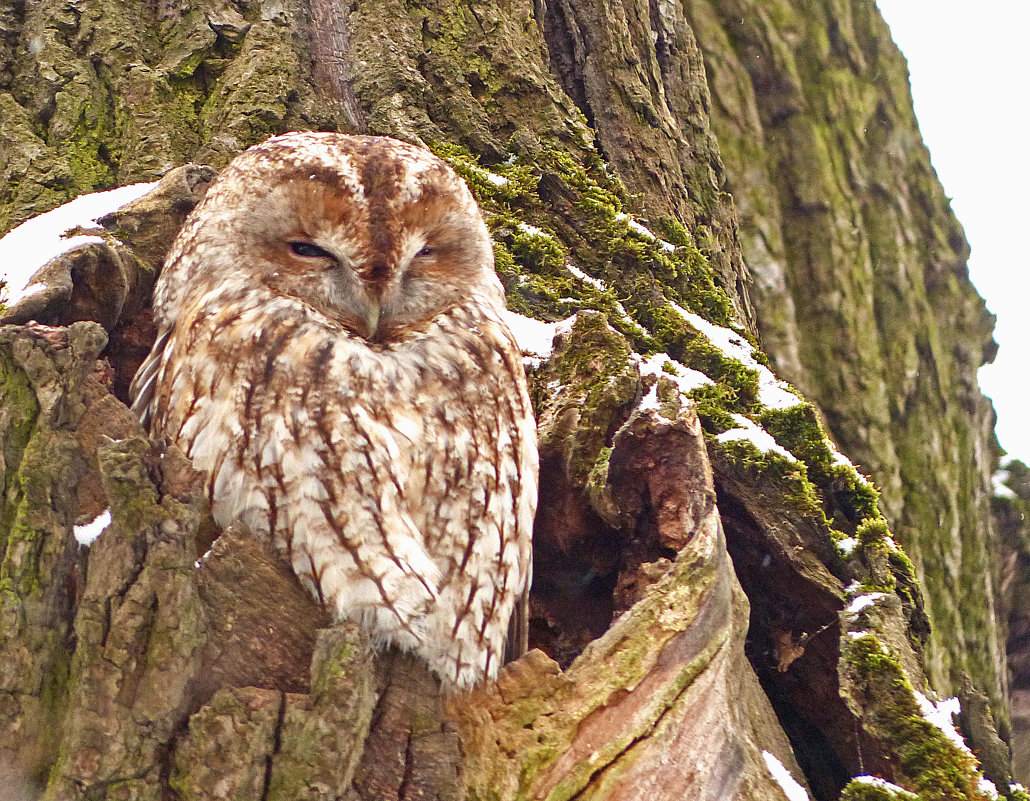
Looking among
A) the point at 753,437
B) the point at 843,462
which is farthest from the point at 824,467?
the point at 753,437

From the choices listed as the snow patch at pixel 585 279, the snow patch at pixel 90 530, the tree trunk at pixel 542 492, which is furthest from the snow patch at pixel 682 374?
the snow patch at pixel 90 530

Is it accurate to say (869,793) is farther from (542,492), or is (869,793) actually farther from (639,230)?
(639,230)

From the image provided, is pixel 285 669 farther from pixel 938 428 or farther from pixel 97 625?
pixel 938 428

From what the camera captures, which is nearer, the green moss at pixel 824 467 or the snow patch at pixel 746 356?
the green moss at pixel 824 467

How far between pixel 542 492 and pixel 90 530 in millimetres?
1059

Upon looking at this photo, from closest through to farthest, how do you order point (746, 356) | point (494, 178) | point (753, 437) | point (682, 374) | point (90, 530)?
point (90, 530)
point (753, 437)
point (682, 374)
point (746, 356)
point (494, 178)

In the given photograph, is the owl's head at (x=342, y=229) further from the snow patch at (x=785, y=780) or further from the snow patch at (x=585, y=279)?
the snow patch at (x=785, y=780)

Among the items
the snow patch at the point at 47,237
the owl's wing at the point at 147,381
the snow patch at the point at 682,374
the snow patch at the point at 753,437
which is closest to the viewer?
the snow patch at the point at 47,237

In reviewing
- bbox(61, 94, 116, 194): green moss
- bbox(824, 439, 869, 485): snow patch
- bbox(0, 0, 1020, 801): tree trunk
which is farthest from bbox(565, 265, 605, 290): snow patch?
bbox(61, 94, 116, 194): green moss

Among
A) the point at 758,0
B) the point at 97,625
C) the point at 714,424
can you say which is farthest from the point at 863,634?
the point at 758,0

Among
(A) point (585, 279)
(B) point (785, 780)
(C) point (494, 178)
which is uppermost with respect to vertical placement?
(C) point (494, 178)

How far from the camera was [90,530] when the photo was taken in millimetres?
1527

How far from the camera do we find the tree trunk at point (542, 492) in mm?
1452

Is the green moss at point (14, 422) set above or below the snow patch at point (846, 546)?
below
